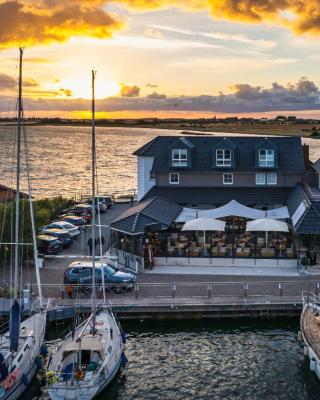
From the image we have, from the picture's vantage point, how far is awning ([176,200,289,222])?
1865 inches

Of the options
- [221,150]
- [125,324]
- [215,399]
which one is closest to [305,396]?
[215,399]

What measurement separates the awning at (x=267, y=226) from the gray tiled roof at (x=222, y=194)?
22.3 ft

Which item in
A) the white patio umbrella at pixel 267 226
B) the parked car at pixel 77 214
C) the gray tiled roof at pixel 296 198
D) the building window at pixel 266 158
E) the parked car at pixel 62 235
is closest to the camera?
the white patio umbrella at pixel 267 226

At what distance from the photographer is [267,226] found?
43.8m

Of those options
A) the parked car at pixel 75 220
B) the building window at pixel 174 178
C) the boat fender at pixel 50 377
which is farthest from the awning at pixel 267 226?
the boat fender at pixel 50 377

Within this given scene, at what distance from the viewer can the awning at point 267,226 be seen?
142 ft

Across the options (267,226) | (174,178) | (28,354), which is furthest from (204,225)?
(28,354)

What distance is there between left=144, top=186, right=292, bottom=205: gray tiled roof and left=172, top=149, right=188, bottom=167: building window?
2166 millimetres

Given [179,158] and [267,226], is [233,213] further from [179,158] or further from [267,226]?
[179,158]

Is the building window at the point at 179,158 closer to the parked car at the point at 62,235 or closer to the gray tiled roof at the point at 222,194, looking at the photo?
the gray tiled roof at the point at 222,194

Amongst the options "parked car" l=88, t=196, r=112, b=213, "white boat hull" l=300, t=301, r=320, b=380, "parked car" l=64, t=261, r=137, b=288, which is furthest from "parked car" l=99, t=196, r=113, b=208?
"white boat hull" l=300, t=301, r=320, b=380

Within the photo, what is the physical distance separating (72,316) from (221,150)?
2432 cm

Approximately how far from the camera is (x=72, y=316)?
1371 inches

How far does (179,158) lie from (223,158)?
3.87 m
